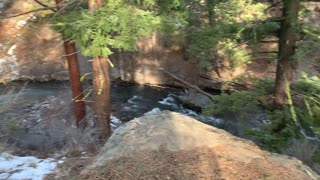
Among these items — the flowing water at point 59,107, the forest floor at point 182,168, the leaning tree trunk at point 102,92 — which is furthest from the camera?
the flowing water at point 59,107

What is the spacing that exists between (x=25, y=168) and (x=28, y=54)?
13446mm

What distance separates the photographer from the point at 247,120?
1084 cm

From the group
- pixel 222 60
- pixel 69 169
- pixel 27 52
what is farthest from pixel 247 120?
pixel 27 52

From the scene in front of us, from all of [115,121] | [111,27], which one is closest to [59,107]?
[115,121]

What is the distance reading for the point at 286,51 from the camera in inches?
294

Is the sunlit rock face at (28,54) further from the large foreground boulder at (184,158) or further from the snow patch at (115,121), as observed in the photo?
the large foreground boulder at (184,158)

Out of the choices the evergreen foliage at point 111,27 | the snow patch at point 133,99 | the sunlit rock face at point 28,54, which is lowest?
the snow patch at point 133,99

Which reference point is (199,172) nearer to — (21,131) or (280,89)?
(280,89)

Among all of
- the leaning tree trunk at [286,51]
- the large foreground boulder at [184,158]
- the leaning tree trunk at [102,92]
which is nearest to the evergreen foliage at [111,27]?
the leaning tree trunk at [102,92]

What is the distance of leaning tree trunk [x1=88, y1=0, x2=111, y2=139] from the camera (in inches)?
337

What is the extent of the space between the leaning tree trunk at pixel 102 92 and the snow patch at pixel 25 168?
309 centimetres

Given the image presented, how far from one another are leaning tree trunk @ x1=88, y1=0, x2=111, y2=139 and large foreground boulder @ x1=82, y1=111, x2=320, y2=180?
434 centimetres

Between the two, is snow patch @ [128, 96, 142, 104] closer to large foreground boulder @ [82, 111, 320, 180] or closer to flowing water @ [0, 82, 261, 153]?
flowing water @ [0, 82, 261, 153]

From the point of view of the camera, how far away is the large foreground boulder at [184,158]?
3678 millimetres
